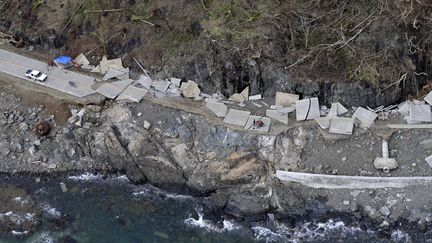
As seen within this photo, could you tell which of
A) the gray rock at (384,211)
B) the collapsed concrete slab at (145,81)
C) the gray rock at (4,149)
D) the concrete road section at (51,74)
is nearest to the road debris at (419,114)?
the gray rock at (384,211)

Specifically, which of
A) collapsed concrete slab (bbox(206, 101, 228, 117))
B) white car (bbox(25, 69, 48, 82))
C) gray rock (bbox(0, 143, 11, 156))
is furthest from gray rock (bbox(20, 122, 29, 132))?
collapsed concrete slab (bbox(206, 101, 228, 117))

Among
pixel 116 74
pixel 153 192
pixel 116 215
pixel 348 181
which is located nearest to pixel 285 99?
pixel 348 181

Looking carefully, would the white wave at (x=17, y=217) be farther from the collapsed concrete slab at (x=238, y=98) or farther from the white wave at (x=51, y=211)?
the collapsed concrete slab at (x=238, y=98)

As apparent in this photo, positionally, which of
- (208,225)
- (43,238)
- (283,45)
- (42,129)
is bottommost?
(43,238)

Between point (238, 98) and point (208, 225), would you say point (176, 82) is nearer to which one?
point (238, 98)

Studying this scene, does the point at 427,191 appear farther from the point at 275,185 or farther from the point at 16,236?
the point at 16,236

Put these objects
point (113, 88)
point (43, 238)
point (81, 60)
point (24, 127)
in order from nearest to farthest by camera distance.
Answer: point (43, 238), point (24, 127), point (113, 88), point (81, 60)

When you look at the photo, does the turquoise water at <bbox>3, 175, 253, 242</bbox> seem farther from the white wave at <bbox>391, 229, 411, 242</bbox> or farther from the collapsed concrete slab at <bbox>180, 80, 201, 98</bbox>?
the white wave at <bbox>391, 229, 411, 242</bbox>
